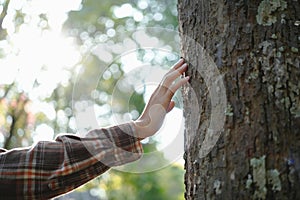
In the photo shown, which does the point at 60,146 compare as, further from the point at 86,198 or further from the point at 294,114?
the point at 86,198

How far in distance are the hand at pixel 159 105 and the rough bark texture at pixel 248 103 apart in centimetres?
5

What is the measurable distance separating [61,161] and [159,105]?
28 cm

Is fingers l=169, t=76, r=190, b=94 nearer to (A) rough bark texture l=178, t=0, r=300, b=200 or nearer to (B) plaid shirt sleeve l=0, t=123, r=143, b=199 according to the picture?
(A) rough bark texture l=178, t=0, r=300, b=200

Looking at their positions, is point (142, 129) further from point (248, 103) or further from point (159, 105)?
point (248, 103)

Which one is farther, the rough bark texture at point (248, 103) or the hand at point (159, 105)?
the hand at point (159, 105)

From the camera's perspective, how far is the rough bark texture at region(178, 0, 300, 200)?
3.28ft

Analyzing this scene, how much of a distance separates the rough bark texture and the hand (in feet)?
0.17

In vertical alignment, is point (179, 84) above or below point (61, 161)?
above

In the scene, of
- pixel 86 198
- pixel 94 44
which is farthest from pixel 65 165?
pixel 86 198

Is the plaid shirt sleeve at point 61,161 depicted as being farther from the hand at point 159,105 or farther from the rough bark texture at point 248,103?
the rough bark texture at point 248,103

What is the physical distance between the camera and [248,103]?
3.46ft

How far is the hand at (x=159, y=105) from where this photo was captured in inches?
49.0

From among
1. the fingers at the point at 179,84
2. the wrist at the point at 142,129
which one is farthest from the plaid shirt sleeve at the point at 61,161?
the fingers at the point at 179,84

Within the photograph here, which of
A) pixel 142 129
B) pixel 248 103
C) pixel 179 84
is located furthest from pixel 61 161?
pixel 248 103
